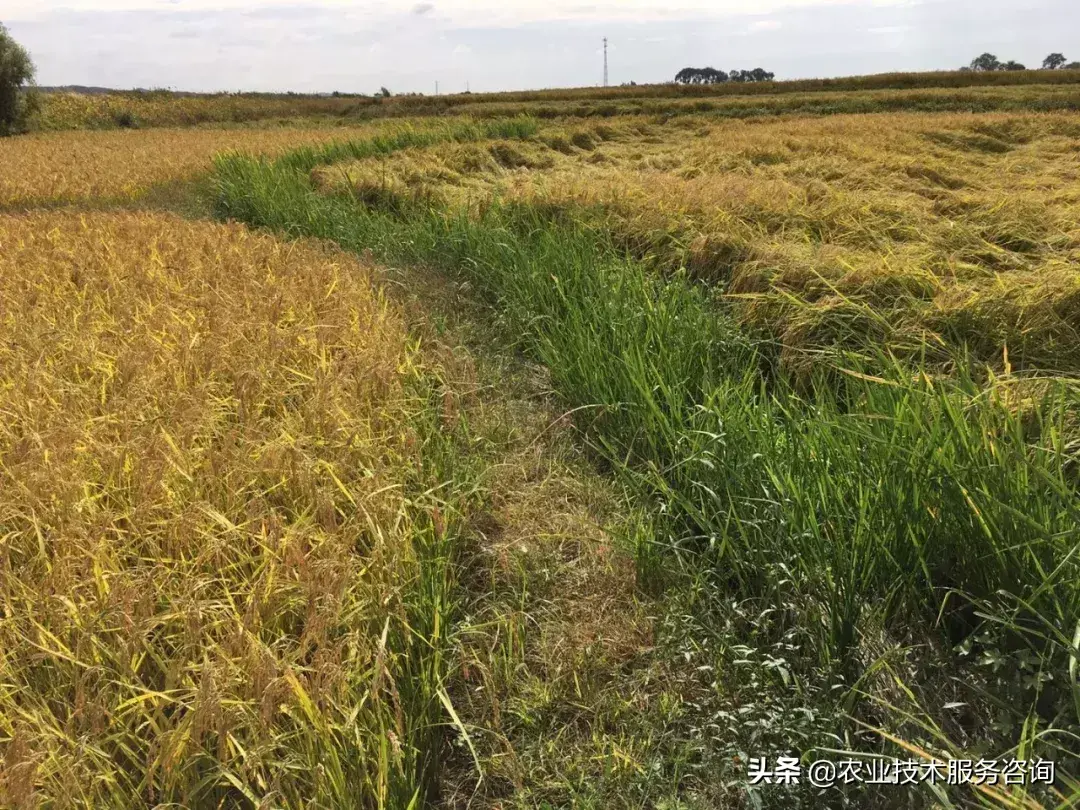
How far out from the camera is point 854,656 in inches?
54.9

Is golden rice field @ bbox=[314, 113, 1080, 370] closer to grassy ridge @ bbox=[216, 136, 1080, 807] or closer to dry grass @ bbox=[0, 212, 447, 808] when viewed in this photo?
grassy ridge @ bbox=[216, 136, 1080, 807]

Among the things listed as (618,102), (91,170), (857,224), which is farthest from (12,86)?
(857,224)

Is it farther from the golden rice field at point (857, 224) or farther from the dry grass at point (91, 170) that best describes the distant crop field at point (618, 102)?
the golden rice field at point (857, 224)

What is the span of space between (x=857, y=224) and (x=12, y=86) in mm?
33731

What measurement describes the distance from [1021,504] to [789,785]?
81cm

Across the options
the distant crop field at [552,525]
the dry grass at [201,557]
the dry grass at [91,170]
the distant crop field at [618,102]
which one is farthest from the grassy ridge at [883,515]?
the distant crop field at [618,102]

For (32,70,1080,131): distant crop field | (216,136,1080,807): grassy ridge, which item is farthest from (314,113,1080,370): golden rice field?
(32,70,1080,131): distant crop field

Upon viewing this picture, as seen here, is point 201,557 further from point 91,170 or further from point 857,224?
point 91,170

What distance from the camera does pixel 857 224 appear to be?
3936 mm

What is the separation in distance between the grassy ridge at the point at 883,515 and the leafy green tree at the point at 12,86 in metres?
32.9

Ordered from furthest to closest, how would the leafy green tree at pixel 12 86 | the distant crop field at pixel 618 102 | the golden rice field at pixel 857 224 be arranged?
the leafy green tree at pixel 12 86 → the distant crop field at pixel 618 102 → the golden rice field at pixel 857 224

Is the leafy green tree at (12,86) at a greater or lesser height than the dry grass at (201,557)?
greater

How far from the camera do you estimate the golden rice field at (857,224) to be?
264cm

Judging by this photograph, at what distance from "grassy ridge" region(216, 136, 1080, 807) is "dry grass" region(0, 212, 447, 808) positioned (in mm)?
911
